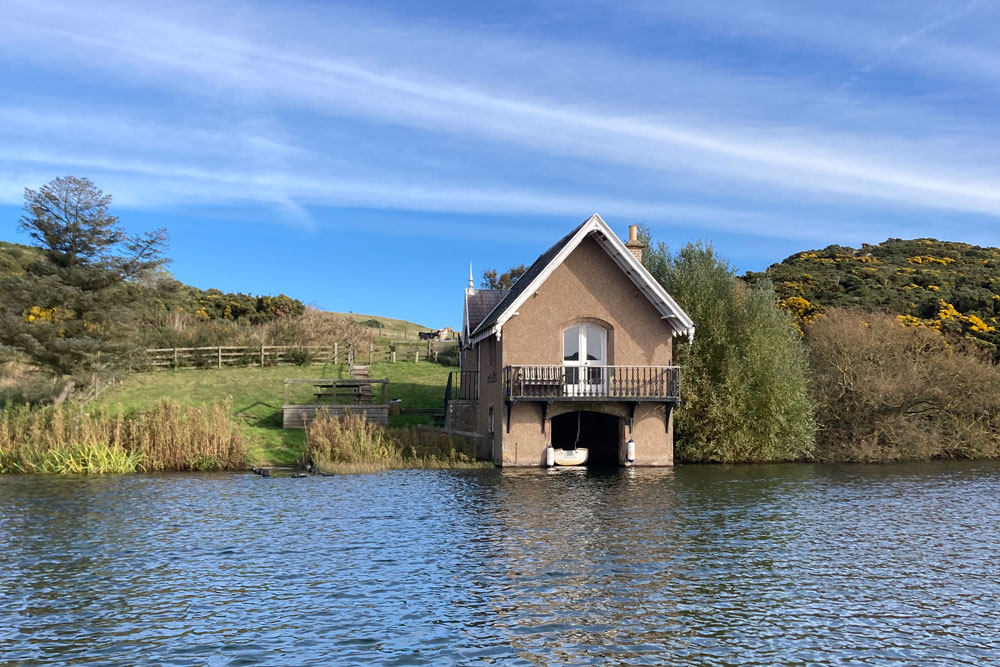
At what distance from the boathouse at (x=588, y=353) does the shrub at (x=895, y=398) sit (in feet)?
32.9

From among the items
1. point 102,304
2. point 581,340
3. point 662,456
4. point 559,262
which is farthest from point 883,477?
point 102,304

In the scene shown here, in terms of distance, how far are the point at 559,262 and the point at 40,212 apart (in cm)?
2302

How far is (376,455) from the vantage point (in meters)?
31.8

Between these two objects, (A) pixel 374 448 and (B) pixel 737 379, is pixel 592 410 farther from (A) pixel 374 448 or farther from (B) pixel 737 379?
(A) pixel 374 448

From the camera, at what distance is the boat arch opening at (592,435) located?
121 feet

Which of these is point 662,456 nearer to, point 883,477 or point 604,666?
point 883,477

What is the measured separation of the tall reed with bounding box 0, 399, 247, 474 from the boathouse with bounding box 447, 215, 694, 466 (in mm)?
10573

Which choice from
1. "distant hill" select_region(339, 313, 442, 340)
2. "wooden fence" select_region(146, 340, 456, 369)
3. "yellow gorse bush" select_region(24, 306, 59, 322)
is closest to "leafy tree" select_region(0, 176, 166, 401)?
"yellow gorse bush" select_region(24, 306, 59, 322)

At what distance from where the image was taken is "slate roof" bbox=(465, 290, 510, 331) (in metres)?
40.9

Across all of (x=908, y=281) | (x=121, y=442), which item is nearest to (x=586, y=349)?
(x=121, y=442)

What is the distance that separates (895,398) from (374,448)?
78.6 ft

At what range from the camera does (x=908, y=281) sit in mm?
67062

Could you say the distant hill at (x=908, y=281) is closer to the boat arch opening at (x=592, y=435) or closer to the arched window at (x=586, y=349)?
the boat arch opening at (x=592, y=435)

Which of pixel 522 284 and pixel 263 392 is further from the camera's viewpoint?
pixel 263 392
